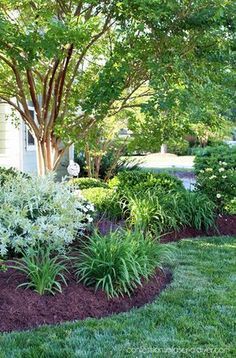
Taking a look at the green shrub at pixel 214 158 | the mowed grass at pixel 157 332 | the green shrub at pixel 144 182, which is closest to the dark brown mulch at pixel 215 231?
the green shrub at pixel 144 182

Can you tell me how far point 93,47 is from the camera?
25.5ft

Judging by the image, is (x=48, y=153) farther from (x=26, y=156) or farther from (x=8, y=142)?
(x=8, y=142)

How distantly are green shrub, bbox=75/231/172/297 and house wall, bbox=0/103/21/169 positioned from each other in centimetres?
625

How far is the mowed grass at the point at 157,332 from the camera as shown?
2865 millimetres

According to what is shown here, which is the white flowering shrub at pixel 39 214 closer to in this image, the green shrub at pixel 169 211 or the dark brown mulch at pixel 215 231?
the green shrub at pixel 169 211

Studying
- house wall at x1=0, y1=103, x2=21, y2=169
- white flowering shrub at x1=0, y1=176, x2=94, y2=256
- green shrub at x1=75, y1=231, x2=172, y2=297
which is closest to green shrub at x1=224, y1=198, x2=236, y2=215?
white flowering shrub at x1=0, y1=176, x2=94, y2=256

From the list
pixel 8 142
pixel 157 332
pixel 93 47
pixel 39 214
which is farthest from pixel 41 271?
pixel 8 142

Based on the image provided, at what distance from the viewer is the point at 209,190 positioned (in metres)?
7.30

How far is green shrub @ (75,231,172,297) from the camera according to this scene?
3.83 meters

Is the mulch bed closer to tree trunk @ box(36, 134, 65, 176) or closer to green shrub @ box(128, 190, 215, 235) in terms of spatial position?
green shrub @ box(128, 190, 215, 235)

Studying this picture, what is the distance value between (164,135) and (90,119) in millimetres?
1544

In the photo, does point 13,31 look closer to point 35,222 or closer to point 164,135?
point 35,222

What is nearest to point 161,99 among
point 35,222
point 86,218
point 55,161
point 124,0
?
point 124,0

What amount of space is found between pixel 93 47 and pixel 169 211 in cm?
344
